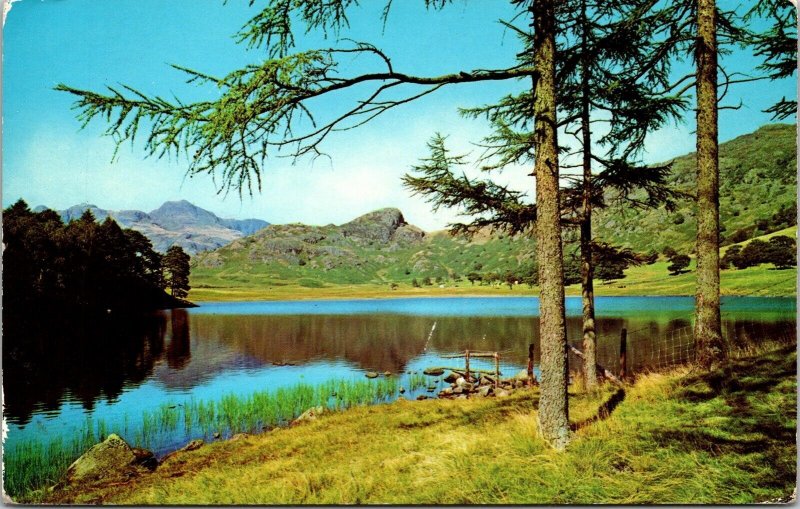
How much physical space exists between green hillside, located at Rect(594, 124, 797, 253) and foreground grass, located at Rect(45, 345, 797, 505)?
187 cm

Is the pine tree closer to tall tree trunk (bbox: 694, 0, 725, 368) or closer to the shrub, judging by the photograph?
the shrub

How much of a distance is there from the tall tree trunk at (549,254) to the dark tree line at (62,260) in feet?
19.6

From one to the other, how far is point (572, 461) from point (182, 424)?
9397 millimetres

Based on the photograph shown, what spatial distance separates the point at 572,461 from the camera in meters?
3.68

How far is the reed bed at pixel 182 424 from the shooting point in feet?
20.9

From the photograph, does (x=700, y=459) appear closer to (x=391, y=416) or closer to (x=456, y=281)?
(x=391, y=416)

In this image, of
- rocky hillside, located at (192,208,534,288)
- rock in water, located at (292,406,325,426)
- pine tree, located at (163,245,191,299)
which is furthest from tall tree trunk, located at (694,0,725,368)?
rocky hillside, located at (192,208,534,288)

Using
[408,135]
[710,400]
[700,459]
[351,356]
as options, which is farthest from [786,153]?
[351,356]

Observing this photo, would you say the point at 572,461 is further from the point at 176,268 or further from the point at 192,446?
the point at 176,268

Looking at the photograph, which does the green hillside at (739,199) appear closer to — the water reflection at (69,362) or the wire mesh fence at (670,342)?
the wire mesh fence at (670,342)

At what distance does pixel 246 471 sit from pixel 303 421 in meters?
4.13

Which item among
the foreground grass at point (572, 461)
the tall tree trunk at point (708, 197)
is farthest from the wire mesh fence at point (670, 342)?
the foreground grass at point (572, 461)

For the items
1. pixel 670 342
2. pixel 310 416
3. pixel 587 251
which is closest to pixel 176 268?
pixel 310 416

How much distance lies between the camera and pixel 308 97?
3.80 m
